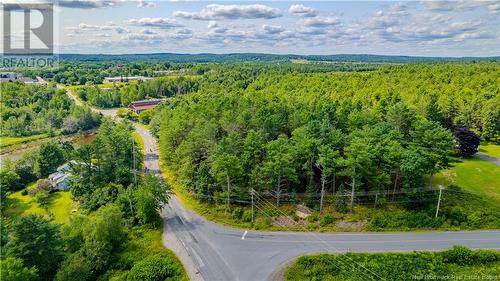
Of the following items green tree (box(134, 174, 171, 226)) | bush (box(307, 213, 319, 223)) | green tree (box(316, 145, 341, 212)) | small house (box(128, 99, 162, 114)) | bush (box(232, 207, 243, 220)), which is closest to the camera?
green tree (box(134, 174, 171, 226))

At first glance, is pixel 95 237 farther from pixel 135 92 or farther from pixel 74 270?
pixel 135 92

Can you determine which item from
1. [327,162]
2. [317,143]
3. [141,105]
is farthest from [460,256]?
[141,105]

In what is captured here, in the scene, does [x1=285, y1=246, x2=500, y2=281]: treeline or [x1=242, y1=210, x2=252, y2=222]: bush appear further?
[x1=242, y1=210, x2=252, y2=222]: bush

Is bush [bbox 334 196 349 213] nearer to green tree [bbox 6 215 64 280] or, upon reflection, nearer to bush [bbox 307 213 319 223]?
bush [bbox 307 213 319 223]

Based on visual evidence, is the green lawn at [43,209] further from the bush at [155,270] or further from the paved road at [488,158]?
the paved road at [488,158]

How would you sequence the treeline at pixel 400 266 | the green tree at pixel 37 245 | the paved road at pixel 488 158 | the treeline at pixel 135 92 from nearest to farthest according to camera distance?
the green tree at pixel 37 245 → the treeline at pixel 400 266 → the paved road at pixel 488 158 → the treeline at pixel 135 92

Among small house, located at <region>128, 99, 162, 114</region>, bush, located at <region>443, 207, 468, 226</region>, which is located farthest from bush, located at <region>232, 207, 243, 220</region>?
small house, located at <region>128, 99, 162, 114</region>

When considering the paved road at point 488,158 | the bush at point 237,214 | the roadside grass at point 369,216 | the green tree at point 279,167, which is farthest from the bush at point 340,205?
the paved road at point 488,158
